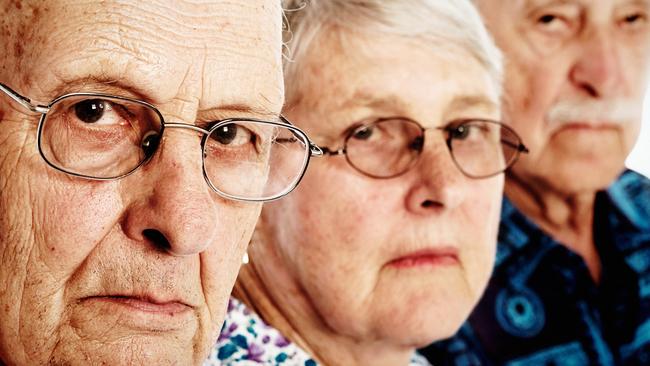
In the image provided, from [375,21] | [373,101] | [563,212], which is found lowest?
[563,212]

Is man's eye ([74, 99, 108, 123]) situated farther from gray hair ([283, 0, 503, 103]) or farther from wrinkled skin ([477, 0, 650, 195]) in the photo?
wrinkled skin ([477, 0, 650, 195])

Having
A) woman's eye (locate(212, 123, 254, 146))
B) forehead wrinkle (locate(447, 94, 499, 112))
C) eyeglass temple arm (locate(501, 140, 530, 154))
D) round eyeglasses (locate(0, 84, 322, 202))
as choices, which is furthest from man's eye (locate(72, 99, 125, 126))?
eyeglass temple arm (locate(501, 140, 530, 154))

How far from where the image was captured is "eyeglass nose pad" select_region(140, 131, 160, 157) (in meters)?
0.94

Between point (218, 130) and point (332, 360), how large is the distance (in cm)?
60

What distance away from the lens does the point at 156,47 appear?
3.00 feet

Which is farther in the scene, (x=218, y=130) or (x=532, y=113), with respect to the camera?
(x=532, y=113)

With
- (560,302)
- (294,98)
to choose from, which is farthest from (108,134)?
(560,302)

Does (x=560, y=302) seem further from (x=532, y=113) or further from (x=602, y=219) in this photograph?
(x=532, y=113)

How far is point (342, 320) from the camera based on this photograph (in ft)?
4.68

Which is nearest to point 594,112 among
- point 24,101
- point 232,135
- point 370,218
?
point 370,218

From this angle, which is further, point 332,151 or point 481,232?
point 481,232

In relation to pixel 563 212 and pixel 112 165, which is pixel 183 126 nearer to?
pixel 112 165

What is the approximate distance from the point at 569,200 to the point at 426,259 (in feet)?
1.75

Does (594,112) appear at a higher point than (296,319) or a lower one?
higher
